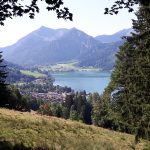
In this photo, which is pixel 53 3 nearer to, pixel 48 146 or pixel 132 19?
pixel 48 146

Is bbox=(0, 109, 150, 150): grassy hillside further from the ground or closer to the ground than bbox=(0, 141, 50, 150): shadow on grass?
closer to the ground

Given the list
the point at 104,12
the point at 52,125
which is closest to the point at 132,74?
the point at 52,125

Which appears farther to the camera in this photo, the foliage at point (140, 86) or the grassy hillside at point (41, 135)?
the foliage at point (140, 86)

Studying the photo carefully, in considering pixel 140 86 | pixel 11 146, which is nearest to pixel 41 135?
pixel 11 146

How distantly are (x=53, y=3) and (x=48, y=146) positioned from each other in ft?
29.2

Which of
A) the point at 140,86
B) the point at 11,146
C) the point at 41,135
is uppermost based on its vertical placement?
the point at 140,86

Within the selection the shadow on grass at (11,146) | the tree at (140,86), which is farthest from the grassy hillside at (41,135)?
the tree at (140,86)

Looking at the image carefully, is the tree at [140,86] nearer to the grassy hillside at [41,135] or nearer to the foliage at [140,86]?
the foliage at [140,86]

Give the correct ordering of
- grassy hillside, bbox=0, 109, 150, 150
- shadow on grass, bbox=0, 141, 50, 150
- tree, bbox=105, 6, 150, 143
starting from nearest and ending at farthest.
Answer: shadow on grass, bbox=0, 141, 50, 150 → grassy hillside, bbox=0, 109, 150, 150 → tree, bbox=105, 6, 150, 143

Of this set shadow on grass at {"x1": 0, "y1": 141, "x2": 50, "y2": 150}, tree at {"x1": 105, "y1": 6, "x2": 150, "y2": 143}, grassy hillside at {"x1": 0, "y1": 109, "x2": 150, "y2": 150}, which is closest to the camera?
shadow on grass at {"x1": 0, "y1": 141, "x2": 50, "y2": 150}

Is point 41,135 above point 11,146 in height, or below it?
below

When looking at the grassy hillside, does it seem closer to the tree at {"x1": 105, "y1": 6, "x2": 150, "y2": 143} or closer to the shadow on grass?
the shadow on grass

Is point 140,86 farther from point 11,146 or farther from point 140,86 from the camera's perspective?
point 11,146

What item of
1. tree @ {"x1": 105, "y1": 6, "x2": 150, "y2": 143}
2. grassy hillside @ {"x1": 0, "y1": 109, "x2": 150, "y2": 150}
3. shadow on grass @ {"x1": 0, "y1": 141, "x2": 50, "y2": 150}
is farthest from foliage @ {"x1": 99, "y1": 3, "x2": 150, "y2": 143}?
shadow on grass @ {"x1": 0, "y1": 141, "x2": 50, "y2": 150}
